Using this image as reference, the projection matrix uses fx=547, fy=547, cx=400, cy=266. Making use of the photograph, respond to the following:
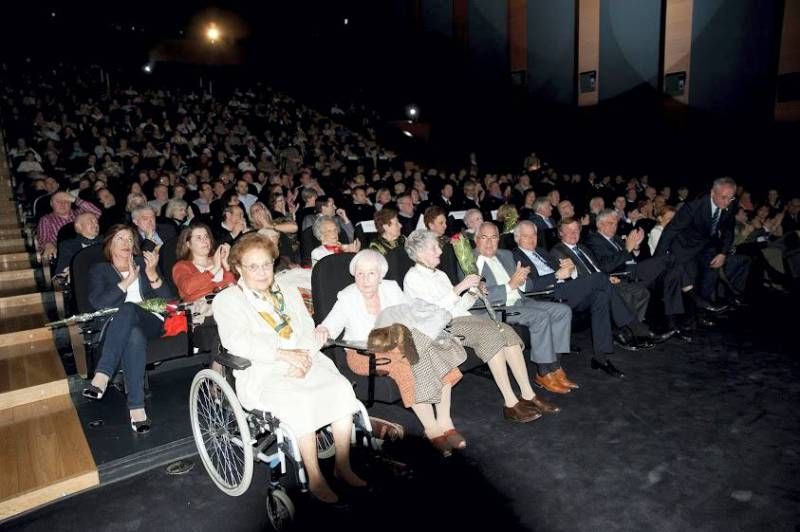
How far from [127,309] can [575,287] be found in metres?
2.93

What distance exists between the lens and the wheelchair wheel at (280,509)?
219 cm

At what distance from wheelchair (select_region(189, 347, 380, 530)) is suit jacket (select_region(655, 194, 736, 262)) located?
3602mm

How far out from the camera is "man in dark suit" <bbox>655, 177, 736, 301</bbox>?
491 centimetres

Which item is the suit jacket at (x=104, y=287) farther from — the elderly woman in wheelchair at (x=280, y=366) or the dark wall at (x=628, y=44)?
the dark wall at (x=628, y=44)

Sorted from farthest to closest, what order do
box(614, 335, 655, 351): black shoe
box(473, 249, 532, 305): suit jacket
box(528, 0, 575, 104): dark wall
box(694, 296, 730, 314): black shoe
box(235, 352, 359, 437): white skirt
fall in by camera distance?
box(528, 0, 575, 104): dark wall → box(694, 296, 730, 314): black shoe → box(614, 335, 655, 351): black shoe → box(473, 249, 532, 305): suit jacket → box(235, 352, 359, 437): white skirt

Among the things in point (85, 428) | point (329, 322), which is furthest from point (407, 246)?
point (85, 428)

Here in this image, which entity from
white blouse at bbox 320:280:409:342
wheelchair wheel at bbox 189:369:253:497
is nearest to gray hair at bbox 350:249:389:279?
white blouse at bbox 320:280:409:342

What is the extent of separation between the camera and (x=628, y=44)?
11570mm

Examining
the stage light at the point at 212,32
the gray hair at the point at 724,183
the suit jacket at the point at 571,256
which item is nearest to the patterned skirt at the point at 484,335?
the suit jacket at the point at 571,256

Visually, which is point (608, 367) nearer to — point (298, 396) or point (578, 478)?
point (578, 478)

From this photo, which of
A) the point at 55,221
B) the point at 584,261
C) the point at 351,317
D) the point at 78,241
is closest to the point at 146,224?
the point at 78,241

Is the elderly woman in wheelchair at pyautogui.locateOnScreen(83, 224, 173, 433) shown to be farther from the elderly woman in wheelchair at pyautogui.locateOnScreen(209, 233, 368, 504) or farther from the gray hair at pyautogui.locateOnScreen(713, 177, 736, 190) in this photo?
the gray hair at pyautogui.locateOnScreen(713, 177, 736, 190)

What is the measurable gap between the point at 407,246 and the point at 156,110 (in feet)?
41.9

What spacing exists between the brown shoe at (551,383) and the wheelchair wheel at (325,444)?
1.52 m
